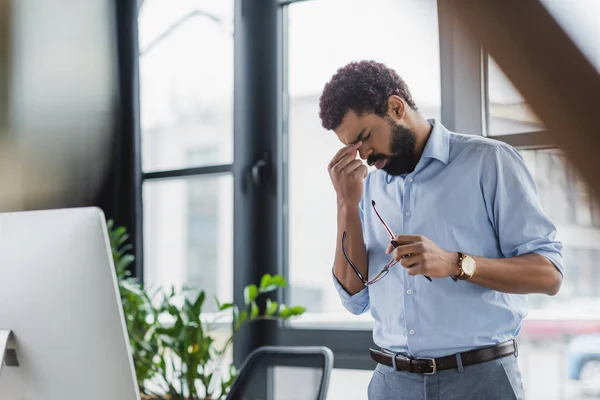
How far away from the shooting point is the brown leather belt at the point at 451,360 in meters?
1.56

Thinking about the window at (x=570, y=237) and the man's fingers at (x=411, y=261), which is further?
the window at (x=570, y=237)

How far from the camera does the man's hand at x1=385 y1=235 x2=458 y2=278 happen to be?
146 cm

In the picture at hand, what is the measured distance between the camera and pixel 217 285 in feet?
10.4

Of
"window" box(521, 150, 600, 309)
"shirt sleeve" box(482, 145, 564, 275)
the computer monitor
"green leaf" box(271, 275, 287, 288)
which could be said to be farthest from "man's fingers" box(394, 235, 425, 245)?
"green leaf" box(271, 275, 287, 288)

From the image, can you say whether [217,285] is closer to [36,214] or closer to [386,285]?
[386,285]

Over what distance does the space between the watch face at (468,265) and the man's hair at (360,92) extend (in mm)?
460

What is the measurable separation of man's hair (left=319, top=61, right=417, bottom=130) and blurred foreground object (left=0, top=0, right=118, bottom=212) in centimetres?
186

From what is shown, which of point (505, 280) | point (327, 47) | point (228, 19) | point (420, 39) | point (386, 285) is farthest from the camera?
point (228, 19)

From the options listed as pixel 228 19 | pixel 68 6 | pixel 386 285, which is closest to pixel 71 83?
pixel 68 6

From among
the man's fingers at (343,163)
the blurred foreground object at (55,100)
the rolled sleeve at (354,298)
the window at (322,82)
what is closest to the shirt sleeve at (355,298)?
the rolled sleeve at (354,298)

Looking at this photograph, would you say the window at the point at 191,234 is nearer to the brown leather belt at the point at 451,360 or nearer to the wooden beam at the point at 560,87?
the brown leather belt at the point at 451,360

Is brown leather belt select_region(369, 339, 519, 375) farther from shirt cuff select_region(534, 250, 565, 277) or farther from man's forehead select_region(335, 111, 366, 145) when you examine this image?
man's forehead select_region(335, 111, 366, 145)

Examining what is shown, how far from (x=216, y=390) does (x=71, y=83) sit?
160 cm

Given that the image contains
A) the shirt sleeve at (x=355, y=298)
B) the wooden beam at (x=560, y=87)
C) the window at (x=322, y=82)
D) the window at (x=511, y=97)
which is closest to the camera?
the wooden beam at (x=560, y=87)
